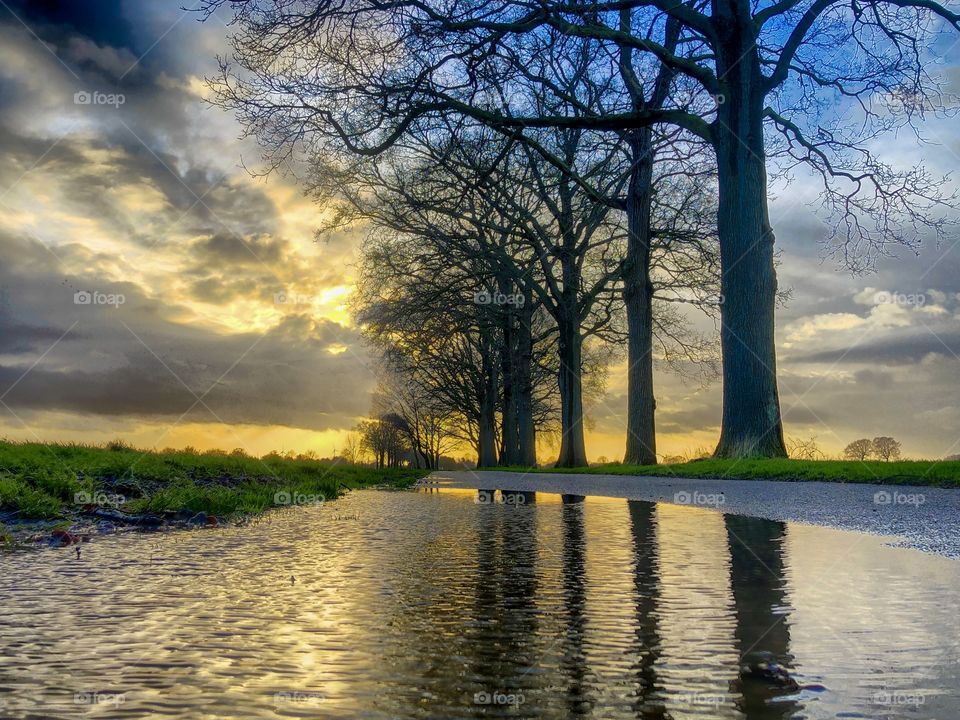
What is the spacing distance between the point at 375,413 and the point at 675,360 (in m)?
35.6

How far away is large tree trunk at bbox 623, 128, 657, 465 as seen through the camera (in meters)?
21.7

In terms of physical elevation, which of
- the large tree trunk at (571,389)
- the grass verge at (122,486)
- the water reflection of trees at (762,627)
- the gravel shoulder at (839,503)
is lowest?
the water reflection of trees at (762,627)

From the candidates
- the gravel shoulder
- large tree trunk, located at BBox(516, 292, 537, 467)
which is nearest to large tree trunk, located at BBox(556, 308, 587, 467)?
large tree trunk, located at BBox(516, 292, 537, 467)

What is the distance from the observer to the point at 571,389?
86.4 ft

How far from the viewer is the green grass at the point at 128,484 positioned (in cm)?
745

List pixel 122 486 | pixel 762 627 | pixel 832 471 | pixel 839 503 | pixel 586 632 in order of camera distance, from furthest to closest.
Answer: pixel 832 471, pixel 122 486, pixel 839 503, pixel 762 627, pixel 586 632

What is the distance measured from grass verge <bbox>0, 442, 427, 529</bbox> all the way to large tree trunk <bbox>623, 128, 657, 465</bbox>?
34.7 feet

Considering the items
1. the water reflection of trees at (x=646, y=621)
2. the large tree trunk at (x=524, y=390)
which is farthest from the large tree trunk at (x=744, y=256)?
the large tree trunk at (x=524, y=390)

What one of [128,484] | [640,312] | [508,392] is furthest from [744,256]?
[508,392]

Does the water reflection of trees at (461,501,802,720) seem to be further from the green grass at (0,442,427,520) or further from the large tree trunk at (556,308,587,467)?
the large tree trunk at (556,308,587,467)

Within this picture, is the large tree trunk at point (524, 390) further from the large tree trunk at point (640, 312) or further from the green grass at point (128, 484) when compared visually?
the green grass at point (128, 484)

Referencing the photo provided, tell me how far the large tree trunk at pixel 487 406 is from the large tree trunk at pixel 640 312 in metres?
14.4

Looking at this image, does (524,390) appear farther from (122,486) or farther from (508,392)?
(122,486)

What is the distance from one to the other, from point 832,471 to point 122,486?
9.97m
